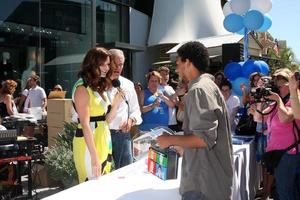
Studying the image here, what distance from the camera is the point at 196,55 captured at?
7.49ft

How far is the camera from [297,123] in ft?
12.7

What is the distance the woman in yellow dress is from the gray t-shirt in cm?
93

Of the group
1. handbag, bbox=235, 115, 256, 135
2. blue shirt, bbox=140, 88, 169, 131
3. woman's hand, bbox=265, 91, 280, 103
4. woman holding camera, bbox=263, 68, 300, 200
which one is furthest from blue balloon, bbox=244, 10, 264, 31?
woman's hand, bbox=265, 91, 280, 103

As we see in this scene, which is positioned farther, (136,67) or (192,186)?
(136,67)

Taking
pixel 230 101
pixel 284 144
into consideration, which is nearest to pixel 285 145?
pixel 284 144

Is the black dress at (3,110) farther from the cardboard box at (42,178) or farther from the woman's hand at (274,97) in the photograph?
the woman's hand at (274,97)

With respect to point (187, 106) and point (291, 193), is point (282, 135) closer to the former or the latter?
point (291, 193)

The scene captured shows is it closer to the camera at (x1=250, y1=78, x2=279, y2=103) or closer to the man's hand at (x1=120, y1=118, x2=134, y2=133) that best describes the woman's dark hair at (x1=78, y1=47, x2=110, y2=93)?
the man's hand at (x1=120, y1=118, x2=134, y2=133)

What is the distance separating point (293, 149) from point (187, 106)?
2.04 metres

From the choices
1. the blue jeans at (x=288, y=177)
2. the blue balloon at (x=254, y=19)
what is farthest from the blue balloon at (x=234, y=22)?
the blue jeans at (x=288, y=177)

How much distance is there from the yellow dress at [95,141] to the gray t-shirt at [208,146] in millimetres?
1011

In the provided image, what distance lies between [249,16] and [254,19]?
11 cm

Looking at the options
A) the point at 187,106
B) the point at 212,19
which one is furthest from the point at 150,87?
the point at 212,19

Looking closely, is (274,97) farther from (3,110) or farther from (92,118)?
(3,110)
